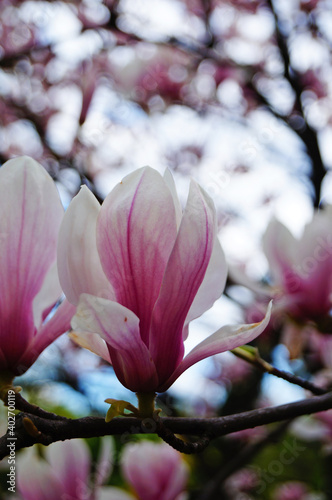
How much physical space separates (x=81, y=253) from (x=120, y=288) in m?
0.05

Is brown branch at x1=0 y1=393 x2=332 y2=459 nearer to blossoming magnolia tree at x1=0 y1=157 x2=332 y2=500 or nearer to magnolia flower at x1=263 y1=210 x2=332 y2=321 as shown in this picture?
blossoming magnolia tree at x1=0 y1=157 x2=332 y2=500

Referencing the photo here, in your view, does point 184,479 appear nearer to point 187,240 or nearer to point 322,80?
point 187,240

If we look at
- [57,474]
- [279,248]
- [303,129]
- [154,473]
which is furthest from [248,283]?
[303,129]

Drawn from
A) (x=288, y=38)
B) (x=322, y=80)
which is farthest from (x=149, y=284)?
(x=322, y=80)

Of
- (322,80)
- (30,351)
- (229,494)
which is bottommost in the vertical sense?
(229,494)

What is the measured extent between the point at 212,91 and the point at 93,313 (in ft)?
9.95

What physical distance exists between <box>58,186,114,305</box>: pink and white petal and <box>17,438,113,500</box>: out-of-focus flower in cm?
50

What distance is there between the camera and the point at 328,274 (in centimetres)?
98

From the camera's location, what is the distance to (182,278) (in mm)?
462

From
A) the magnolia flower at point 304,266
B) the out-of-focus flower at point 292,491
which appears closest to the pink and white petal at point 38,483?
the magnolia flower at point 304,266

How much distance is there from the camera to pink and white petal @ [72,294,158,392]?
1.36 ft

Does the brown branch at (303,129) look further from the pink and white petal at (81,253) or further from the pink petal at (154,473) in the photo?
the pink and white petal at (81,253)

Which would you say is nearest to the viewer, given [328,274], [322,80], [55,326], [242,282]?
[55,326]

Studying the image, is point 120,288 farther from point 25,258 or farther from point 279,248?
point 279,248
